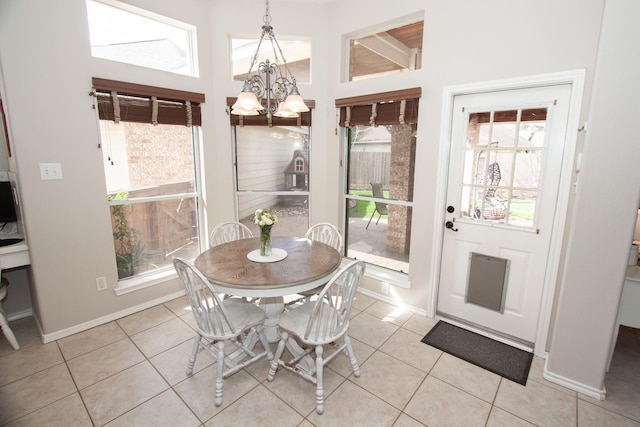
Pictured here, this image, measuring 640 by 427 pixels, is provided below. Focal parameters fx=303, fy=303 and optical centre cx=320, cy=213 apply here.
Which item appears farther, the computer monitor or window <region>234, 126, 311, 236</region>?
window <region>234, 126, 311, 236</region>

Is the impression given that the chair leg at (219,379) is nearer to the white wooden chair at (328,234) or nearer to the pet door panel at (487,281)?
the white wooden chair at (328,234)

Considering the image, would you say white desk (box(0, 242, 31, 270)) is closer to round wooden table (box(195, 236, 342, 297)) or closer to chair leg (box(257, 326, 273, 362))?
round wooden table (box(195, 236, 342, 297))

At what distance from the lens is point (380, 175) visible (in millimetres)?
3268

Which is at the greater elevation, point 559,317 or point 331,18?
point 331,18

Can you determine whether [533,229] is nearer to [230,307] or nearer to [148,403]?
[230,307]

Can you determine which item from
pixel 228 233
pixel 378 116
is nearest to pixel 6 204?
pixel 228 233

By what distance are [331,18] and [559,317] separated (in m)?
3.35

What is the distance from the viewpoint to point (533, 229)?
2.37 meters

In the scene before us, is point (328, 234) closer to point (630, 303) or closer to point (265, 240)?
point (265, 240)

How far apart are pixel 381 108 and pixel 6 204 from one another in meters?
3.38

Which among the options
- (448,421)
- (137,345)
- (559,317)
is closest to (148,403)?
(137,345)

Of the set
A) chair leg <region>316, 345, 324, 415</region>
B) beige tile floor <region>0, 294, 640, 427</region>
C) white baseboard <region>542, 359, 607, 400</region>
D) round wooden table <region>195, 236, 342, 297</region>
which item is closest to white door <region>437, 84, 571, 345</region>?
white baseboard <region>542, 359, 607, 400</region>

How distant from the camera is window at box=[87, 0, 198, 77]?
256cm

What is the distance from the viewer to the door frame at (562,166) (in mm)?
2062
